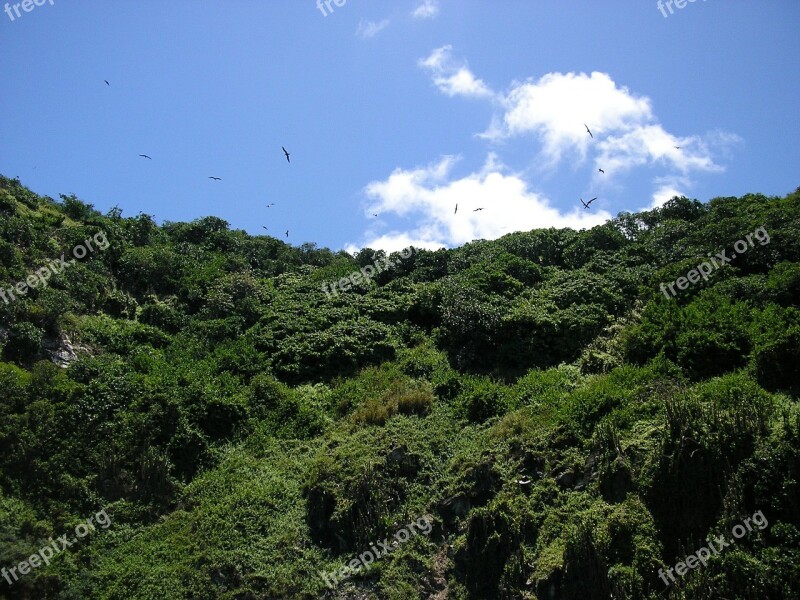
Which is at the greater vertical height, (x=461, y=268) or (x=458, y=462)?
(x=461, y=268)

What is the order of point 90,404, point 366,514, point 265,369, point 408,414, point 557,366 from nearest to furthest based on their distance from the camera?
point 366,514 < point 90,404 < point 408,414 < point 557,366 < point 265,369

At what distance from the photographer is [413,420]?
21.8 m

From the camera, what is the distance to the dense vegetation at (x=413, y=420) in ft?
50.7

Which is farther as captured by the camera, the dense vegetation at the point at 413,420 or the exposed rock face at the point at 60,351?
the exposed rock face at the point at 60,351

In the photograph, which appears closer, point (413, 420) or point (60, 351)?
point (413, 420)

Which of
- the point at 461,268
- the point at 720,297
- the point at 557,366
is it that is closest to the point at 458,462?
the point at 557,366

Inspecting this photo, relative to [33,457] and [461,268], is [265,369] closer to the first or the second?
[33,457]

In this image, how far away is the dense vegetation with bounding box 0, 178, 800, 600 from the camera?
15.5 metres

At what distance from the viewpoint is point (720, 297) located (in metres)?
22.5

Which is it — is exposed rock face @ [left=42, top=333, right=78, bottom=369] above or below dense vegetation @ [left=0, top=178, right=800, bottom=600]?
above

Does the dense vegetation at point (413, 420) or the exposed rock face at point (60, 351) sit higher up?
the exposed rock face at point (60, 351)

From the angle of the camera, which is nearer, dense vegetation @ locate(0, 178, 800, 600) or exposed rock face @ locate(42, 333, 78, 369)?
dense vegetation @ locate(0, 178, 800, 600)

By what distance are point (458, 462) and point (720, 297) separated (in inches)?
404

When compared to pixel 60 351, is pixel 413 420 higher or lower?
lower
